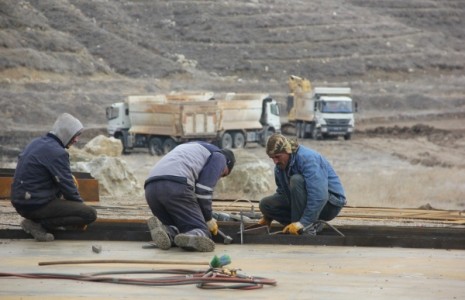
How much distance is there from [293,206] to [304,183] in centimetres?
33

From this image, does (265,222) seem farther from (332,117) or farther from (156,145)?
(332,117)

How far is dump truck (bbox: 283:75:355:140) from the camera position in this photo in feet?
165

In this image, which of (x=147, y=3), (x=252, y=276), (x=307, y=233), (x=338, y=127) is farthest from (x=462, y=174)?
(x=147, y=3)

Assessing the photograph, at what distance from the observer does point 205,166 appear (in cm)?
1102

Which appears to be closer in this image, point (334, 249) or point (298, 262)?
point (298, 262)

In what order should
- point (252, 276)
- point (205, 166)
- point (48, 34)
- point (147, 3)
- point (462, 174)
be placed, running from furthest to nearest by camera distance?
point (147, 3)
point (48, 34)
point (462, 174)
point (205, 166)
point (252, 276)

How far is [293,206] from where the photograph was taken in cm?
1177

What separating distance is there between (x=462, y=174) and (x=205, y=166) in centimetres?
2536

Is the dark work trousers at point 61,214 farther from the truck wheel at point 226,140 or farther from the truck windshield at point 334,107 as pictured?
the truck windshield at point 334,107

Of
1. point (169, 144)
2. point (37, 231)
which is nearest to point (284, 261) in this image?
point (37, 231)

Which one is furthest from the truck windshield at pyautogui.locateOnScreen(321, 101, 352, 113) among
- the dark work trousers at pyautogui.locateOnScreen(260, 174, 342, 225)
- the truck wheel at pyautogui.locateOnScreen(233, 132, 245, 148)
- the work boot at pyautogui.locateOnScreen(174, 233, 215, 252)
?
the work boot at pyautogui.locateOnScreen(174, 233, 215, 252)

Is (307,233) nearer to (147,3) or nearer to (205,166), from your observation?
(205,166)

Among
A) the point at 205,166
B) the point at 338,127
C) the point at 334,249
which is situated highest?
the point at 205,166

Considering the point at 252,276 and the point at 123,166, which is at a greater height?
the point at 252,276
